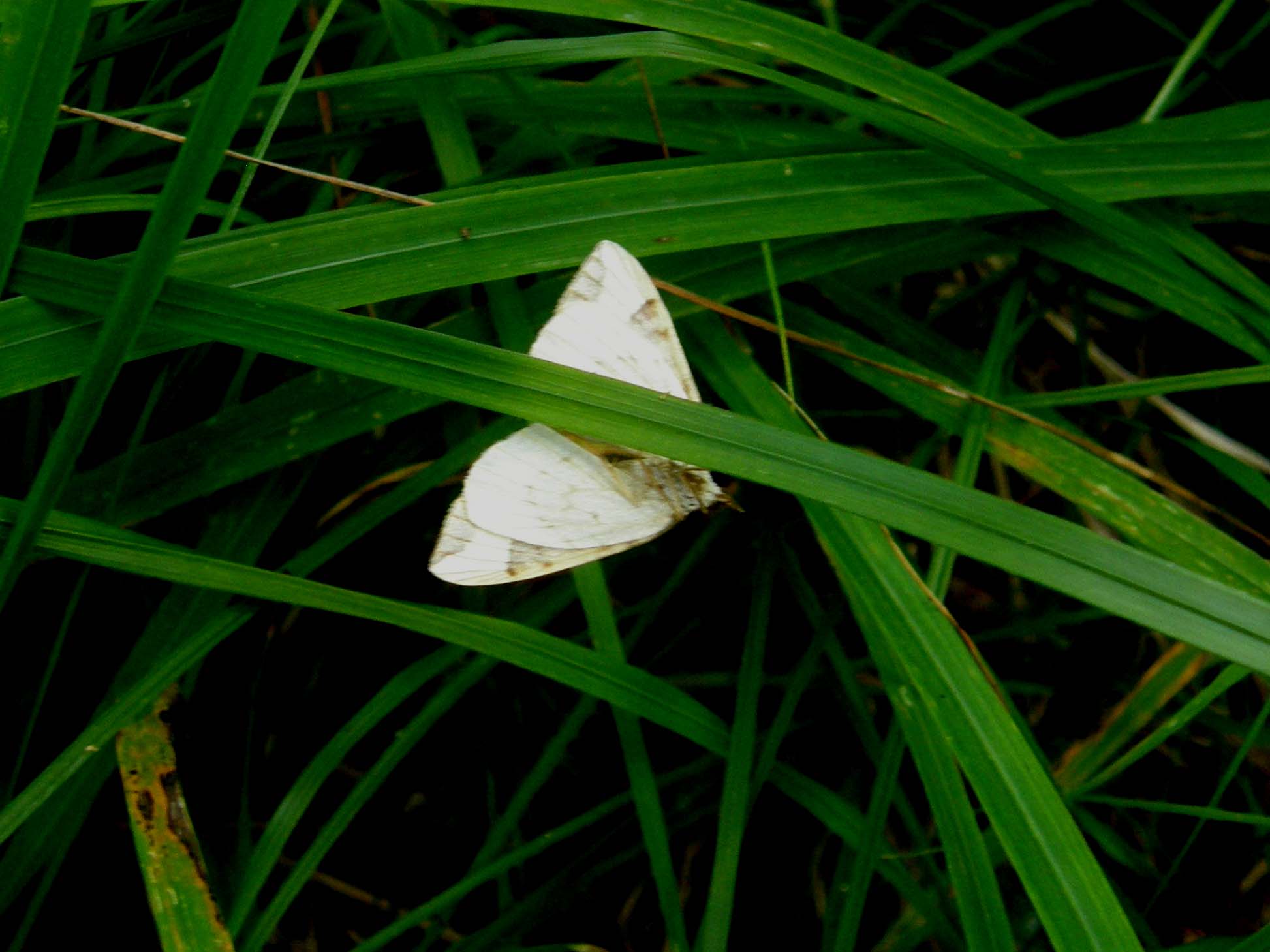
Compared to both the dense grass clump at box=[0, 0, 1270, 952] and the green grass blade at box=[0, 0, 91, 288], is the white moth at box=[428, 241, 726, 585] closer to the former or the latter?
the dense grass clump at box=[0, 0, 1270, 952]

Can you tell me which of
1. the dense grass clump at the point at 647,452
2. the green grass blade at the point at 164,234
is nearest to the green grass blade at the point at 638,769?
the dense grass clump at the point at 647,452

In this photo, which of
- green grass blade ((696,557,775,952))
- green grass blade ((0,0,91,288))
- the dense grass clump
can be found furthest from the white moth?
green grass blade ((0,0,91,288))

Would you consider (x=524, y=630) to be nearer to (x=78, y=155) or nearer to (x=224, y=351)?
(x=224, y=351)

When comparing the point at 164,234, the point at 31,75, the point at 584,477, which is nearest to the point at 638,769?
the point at 584,477

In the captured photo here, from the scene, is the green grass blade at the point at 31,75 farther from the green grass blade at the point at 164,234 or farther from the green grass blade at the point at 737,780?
the green grass blade at the point at 737,780

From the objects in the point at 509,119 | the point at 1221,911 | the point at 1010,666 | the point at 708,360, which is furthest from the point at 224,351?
the point at 1221,911
